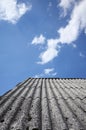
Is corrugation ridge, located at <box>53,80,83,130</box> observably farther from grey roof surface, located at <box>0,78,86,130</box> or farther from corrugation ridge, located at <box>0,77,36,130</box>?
corrugation ridge, located at <box>0,77,36,130</box>

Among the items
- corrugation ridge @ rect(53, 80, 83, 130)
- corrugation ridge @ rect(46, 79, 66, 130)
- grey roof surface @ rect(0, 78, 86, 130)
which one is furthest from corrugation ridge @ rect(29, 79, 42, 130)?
corrugation ridge @ rect(53, 80, 83, 130)

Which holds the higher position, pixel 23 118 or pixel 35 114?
pixel 35 114

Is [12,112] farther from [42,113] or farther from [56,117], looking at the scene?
[56,117]

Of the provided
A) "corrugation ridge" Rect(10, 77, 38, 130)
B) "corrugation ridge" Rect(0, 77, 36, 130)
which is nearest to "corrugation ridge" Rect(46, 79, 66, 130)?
"corrugation ridge" Rect(10, 77, 38, 130)

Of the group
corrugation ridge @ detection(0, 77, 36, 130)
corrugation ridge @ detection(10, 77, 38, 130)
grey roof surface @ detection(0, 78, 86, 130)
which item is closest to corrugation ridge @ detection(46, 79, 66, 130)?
grey roof surface @ detection(0, 78, 86, 130)

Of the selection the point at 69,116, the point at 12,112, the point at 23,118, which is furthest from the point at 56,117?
the point at 12,112

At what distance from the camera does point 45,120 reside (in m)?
2.86

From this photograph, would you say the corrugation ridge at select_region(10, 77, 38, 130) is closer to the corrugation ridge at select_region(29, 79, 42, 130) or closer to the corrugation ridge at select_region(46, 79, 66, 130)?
the corrugation ridge at select_region(29, 79, 42, 130)

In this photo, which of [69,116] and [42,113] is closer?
[69,116]

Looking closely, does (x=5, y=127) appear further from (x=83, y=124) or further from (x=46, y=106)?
(x=46, y=106)

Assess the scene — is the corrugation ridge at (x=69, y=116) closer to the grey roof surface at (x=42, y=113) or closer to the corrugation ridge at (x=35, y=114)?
the grey roof surface at (x=42, y=113)

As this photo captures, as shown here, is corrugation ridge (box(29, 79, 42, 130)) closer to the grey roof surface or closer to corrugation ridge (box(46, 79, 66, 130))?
the grey roof surface

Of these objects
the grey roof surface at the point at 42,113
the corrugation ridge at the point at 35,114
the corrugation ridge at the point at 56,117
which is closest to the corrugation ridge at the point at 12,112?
the grey roof surface at the point at 42,113

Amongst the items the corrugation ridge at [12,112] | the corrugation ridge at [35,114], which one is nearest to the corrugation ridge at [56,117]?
the corrugation ridge at [35,114]
